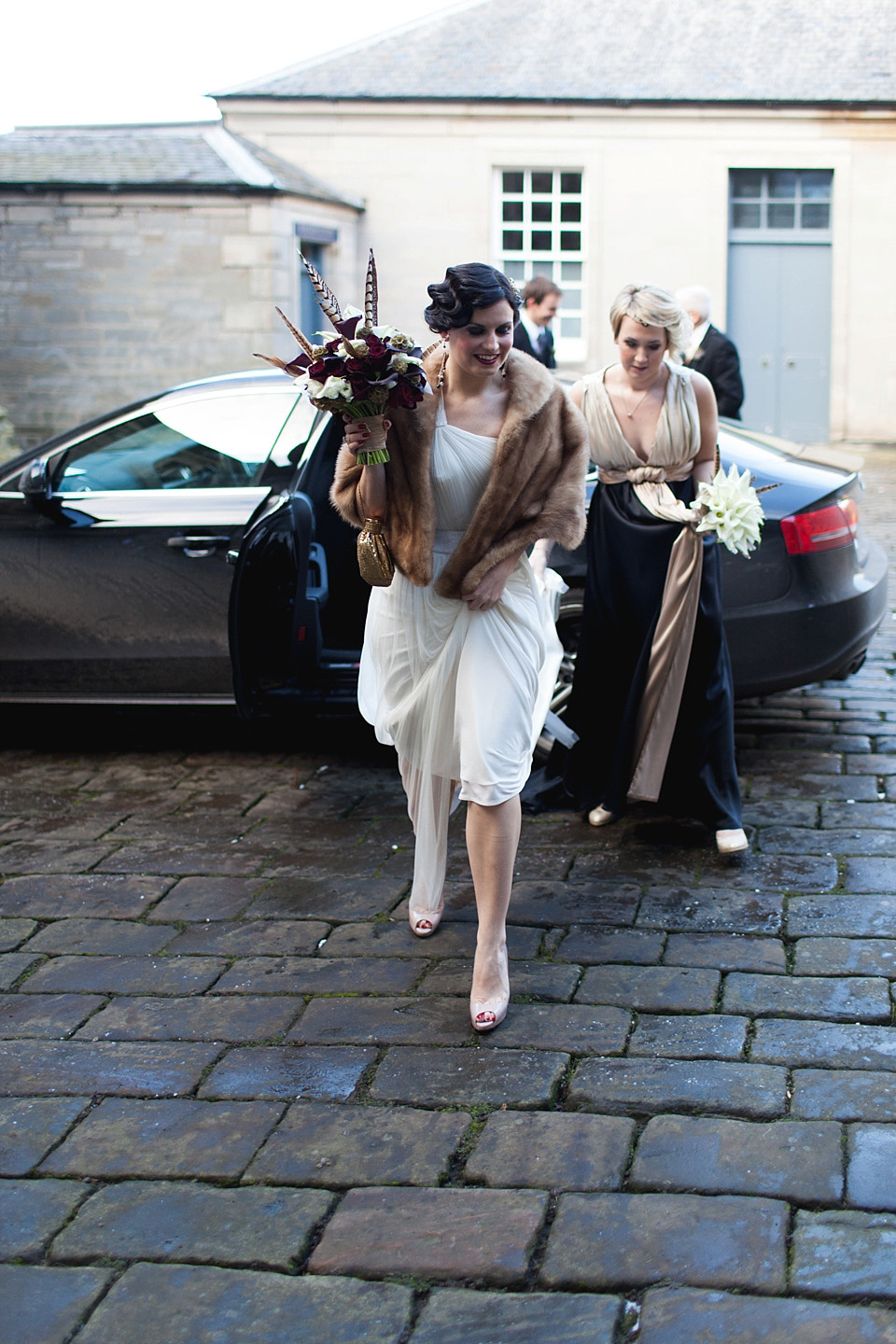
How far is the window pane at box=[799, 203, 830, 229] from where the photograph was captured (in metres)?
20.1

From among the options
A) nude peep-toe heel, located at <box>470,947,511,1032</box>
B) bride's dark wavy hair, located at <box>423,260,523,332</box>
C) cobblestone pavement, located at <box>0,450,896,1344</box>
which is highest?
bride's dark wavy hair, located at <box>423,260,523,332</box>

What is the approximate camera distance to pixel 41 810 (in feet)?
17.4

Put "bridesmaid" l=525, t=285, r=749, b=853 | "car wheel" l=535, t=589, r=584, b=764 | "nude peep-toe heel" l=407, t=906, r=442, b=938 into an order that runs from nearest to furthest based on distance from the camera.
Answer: "nude peep-toe heel" l=407, t=906, r=442, b=938 → "bridesmaid" l=525, t=285, r=749, b=853 → "car wheel" l=535, t=589, r=584, b=764

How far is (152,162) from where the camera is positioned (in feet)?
59.1

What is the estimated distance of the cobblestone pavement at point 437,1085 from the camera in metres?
2.49

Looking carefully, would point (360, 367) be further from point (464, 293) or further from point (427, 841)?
point (427, 841)

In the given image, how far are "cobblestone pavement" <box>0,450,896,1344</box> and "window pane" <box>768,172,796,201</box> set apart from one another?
55.5 ft

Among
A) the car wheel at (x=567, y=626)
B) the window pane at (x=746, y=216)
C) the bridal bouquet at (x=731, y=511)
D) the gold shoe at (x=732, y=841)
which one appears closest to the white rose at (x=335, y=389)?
the bridal bouquet at (x=731, y=511)

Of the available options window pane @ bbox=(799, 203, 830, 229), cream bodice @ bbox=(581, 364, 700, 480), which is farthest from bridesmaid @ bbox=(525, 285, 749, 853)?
window pane @ bbox=(799, 203, 830, 229)

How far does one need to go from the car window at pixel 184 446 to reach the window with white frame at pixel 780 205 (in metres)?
16.0

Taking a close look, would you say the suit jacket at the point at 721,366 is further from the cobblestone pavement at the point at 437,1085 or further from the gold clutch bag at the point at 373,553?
the gold clutch bag at the point at 373,553

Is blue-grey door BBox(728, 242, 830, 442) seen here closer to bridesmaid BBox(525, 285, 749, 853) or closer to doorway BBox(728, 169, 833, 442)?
doorway BBox(728, 169, 833, 442)

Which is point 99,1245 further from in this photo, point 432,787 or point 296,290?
point 296,290

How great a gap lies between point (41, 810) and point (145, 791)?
426 mm
